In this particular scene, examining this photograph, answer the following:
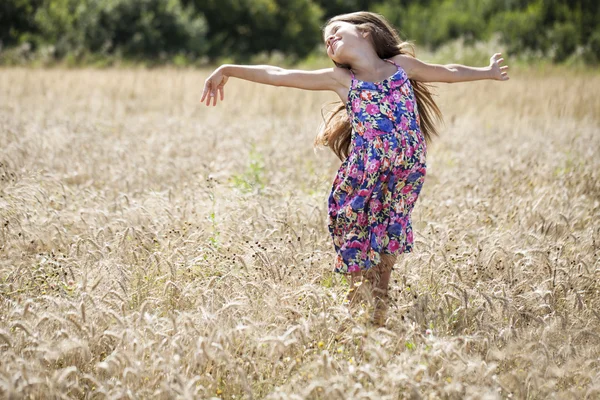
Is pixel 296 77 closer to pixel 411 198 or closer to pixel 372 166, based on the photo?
pixel 372 166

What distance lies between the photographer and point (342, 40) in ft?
11.6

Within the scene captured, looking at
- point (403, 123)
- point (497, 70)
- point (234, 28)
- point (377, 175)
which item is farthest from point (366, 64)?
point (234, 28)

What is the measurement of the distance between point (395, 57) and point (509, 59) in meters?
24.8

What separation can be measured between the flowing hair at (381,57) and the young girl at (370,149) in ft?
0.04

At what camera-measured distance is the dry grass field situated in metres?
2.74

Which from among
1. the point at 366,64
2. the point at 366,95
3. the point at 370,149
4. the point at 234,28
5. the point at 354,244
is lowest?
the point at 354,244

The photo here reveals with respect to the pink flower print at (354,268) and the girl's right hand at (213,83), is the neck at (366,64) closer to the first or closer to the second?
the girl's right hand at (213,83)

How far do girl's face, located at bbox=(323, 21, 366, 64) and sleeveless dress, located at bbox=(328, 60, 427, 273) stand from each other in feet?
0.52

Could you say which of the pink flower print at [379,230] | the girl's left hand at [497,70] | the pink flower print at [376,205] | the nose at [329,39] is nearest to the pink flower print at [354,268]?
the pink flower print at [379,230]

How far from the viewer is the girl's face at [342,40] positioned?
3519 mm

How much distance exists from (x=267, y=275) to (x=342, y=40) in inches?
56.4

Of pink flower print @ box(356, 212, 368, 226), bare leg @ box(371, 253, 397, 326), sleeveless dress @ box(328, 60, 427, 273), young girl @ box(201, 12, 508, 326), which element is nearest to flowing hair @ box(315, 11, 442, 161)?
young girl @ box(201, 12, 508, 326)

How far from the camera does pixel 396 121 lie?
3.47 meters

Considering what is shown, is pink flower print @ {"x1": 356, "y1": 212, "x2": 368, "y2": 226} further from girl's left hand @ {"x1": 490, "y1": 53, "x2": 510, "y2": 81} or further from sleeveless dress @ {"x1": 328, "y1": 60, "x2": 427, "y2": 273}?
girl's left hand @ {"x1": 490, "y1": 53, "x2": 510, "y2": 81}
